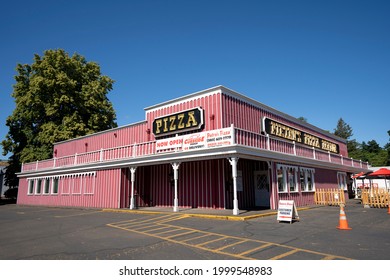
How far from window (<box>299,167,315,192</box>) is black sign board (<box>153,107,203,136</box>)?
8.75 meters

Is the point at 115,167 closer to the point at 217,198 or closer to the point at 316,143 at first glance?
the point at 217,198

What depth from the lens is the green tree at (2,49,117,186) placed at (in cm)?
3203

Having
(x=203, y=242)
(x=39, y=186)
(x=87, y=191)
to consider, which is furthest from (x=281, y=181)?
(x=39, y=186)

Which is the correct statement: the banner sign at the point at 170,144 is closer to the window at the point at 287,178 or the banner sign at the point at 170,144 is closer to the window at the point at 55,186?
the window at the point at 287,178

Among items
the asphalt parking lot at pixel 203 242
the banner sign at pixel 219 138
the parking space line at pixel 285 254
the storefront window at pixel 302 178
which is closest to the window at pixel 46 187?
the asphalt parking lot at pixel 203 242

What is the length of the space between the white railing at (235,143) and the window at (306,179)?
1102mm

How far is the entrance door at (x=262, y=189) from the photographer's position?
18.0m

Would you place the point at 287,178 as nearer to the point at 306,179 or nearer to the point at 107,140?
the point at 306,179

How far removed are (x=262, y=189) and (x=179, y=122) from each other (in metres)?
7.28

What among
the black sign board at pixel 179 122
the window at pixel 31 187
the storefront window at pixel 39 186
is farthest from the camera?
the window at pixel 31 187

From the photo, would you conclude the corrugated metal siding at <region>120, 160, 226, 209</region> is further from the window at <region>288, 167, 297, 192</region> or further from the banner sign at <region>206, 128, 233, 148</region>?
the window at <region>288, 167, 297, 192</region>

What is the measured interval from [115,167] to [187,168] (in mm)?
5527

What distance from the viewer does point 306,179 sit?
20.3m

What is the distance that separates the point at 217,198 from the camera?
16234 mm
